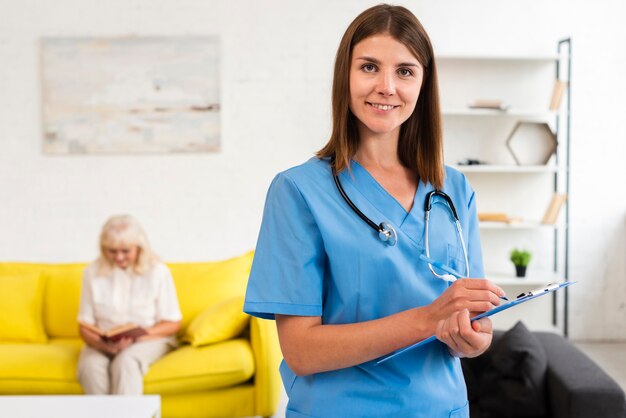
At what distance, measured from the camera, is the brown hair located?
45.5 inches

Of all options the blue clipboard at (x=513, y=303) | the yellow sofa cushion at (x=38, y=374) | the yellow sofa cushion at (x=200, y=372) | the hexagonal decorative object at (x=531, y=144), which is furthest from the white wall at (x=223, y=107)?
the blue clipboard at (x=513, y=303)

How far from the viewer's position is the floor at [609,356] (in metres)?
4.07

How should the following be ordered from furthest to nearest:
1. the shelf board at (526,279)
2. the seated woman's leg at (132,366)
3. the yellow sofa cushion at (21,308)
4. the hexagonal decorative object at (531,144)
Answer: the hexagonal decorative object at (531,144) → the shelf board at (526,279) → the yellow sofa cushion at (21,308) → the seated woman's leg at (132,366)

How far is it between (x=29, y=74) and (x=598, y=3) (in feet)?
11.2

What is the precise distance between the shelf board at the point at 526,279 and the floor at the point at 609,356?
18.9 inches

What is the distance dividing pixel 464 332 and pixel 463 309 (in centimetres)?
3

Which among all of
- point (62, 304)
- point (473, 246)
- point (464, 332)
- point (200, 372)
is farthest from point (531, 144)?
point (464, 332)

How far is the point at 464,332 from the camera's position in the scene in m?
1.04

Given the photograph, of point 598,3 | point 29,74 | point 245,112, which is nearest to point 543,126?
point 598,3

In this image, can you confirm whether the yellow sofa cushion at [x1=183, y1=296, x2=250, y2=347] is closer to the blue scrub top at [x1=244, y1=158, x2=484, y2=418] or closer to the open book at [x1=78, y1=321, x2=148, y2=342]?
the open book at [x1=78, y1=321, x2=148, y2=342]

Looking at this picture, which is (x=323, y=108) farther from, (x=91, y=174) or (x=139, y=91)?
(x=91, y=174)

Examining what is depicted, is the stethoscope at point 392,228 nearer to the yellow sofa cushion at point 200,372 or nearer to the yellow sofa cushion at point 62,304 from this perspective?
the yellow sofa cushion at point 200,372

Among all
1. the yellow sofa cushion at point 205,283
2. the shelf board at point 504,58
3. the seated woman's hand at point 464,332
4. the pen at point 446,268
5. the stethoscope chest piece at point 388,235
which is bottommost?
the yellow sofa cushion at point 205,283

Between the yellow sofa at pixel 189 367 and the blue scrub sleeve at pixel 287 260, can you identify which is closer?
the blue scrub sleeve at pixel 287 260
